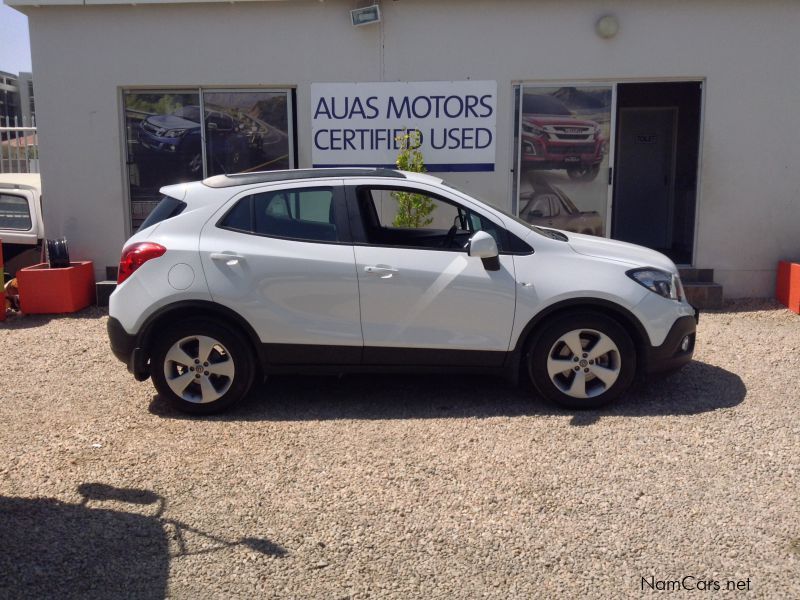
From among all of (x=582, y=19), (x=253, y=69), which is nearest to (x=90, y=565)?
(x=253, y=69)

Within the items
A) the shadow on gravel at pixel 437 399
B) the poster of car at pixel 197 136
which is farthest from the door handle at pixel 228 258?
the poster of car at pixel 197 136

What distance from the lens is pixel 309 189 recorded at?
19.7ft

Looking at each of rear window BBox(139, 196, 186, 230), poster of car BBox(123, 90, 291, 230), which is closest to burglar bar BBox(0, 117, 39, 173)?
poster of car BBox(123, 90, 291, 230)

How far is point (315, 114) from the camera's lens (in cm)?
983

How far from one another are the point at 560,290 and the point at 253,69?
5628mm

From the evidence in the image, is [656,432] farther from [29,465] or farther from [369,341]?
[29,465]

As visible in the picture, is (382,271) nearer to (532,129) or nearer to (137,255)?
(137,255)

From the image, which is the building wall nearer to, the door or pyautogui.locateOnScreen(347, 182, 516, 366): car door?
the door

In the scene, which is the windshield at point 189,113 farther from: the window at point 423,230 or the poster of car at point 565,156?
the window at point 423,230

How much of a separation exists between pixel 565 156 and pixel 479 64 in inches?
58.4

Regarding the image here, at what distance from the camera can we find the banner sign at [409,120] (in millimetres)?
9719

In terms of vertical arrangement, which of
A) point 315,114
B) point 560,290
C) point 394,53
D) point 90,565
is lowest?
point 90,565

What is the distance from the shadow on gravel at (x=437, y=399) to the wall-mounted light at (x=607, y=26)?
4.34m

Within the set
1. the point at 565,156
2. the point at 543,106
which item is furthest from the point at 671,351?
the point at 543,106
